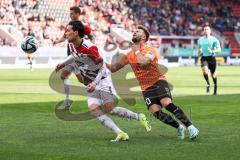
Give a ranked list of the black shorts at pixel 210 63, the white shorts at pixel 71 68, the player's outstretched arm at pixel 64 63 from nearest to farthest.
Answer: the player's outstretched arm at pixel 64 63 → the white shorts at pixel 71 68 → the black shorts at pixel 210 63

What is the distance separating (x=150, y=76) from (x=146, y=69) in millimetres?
142

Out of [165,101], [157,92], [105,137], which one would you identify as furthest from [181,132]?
[105,137]

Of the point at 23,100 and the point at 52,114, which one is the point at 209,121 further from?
the point at 23,100

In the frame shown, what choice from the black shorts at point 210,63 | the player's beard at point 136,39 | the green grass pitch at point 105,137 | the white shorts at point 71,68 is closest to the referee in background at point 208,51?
the black shorts at point 210,63

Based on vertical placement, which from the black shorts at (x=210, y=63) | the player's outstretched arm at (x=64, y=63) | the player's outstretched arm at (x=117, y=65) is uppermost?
the player's outstretched arm at (x=117, y=65)

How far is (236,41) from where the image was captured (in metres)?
70.1

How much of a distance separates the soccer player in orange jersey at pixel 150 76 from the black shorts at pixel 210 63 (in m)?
12.9

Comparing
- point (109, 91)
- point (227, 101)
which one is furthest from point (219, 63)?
point (109, 91)

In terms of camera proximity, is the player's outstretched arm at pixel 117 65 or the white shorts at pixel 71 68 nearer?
the player's outstretched arm at pixel 117 65

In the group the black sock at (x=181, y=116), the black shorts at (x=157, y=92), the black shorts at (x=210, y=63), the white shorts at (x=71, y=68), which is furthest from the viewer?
the black shorts at (x=210, y=63)

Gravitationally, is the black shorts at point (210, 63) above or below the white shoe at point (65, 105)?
below

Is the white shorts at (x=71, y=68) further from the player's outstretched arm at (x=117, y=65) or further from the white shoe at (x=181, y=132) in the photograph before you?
the white shoe at (x=181, y=132)

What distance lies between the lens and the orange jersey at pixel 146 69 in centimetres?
1155

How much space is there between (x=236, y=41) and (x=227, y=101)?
51.2 meters
